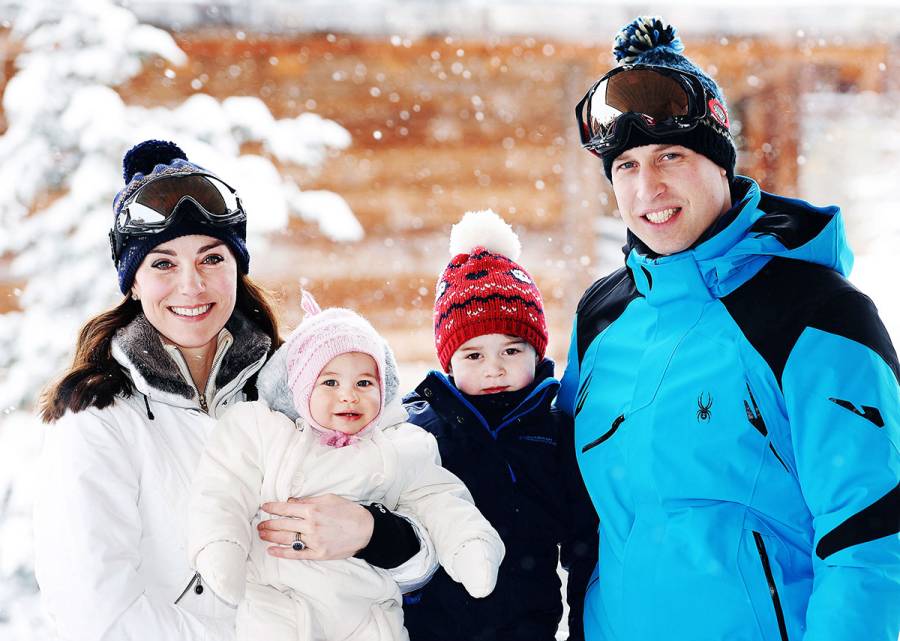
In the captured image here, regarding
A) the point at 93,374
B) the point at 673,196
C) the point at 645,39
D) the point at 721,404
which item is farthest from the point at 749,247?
the point at 93,374

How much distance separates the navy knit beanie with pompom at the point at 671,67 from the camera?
2.35 m

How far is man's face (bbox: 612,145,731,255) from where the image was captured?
232 cm

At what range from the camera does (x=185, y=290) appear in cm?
237

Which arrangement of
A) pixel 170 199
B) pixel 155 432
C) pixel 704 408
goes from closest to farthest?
pixel 704 408, pixel 155 432, pixel 170 199

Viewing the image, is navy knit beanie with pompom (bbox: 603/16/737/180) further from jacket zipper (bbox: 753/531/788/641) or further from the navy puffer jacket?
jacket zipper (bbox: 753/531/788/641)

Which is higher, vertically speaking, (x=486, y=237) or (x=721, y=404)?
(x=486, y=237)

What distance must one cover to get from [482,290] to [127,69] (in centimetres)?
336

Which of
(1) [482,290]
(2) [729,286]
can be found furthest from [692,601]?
(1) [482,290]

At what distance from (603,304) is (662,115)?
654 millimetres

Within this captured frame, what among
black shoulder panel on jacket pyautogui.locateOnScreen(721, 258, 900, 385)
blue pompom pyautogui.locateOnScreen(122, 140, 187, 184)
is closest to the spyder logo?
black shoulder panel on jacket pyautogui.locateOnScreen(721, 258, 900, 385)

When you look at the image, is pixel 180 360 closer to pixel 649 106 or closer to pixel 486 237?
pixel 486 237

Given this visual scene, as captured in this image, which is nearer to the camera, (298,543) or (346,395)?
(298,543)

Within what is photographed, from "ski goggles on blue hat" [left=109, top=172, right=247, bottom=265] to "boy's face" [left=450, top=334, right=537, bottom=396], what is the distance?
34.3 inches

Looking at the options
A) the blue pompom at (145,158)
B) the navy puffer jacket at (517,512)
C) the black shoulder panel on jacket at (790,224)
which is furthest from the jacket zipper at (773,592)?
the blue pompom at (145,158)
